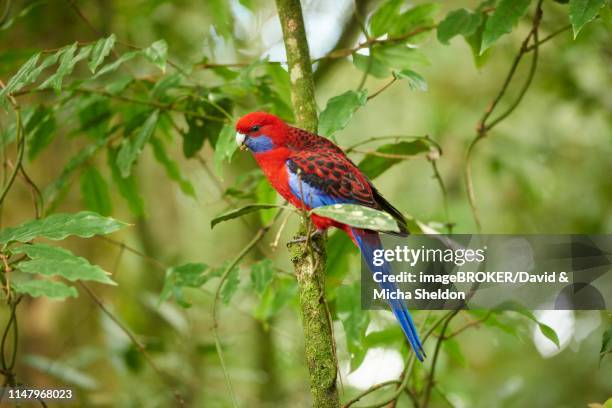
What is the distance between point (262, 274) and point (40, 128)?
124cm

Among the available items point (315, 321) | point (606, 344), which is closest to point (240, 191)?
point (315, 321)

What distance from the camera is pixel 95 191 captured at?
10.4 feet

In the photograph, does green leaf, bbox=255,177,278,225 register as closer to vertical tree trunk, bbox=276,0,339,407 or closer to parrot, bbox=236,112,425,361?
parrot, bbox=236,112,425,361

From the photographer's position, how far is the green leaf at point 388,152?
2877mm

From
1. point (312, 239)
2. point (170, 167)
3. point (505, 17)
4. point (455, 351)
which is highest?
point (505, 17)

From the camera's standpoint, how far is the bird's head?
2.93 m

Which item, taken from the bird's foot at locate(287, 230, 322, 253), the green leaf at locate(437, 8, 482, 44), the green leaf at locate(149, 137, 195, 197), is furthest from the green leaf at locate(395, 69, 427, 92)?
the green leaf at locate(149, 137, 195, 197)

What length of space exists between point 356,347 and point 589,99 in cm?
340

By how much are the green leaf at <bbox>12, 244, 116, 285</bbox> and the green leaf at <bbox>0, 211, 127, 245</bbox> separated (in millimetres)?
69

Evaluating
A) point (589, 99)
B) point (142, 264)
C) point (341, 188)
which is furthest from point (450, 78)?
point (341, 188)

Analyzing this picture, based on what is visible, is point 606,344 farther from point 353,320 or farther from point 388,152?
point 388,152

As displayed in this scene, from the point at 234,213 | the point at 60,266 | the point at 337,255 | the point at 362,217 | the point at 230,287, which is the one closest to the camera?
the point at 362,217

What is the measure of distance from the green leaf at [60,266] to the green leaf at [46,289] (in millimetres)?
89

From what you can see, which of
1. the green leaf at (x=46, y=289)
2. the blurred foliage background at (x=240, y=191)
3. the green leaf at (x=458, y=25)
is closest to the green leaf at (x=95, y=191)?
the blurred foliage background at (x=240, y=191)
